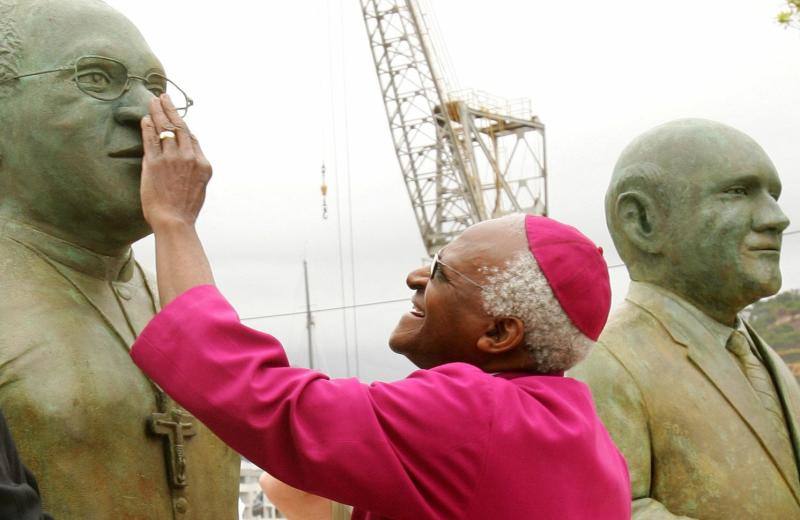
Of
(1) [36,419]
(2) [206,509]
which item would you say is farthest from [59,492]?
(2) [206,509]

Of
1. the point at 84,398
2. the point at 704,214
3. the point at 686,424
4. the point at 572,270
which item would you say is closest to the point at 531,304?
the point at 572,270

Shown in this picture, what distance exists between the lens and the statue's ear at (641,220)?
14.0 feet

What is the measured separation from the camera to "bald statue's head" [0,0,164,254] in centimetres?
277

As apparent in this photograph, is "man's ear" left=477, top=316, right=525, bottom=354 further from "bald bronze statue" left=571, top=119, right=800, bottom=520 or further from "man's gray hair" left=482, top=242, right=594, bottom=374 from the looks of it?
"bald bronze statue" left=571, top=119, right=800, bottom=520

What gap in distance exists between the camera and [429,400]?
2377 millimetres

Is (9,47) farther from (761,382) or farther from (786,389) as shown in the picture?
(786,389)

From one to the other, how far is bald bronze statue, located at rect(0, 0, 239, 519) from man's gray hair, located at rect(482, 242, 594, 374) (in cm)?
84

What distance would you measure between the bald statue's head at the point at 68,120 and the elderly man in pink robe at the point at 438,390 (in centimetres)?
19

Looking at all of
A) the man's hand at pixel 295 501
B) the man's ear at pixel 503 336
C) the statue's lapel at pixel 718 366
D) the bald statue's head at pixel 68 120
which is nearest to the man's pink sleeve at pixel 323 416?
the man's ear at pixel 503 336

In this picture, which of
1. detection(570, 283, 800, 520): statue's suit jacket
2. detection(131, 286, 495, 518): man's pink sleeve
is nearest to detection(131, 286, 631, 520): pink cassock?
detection(131, 286, 495, 518): man's pink sleeve

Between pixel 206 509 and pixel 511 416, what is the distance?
91 centimetres

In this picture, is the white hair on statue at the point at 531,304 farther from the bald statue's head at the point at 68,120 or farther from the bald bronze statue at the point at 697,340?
the bald bronze statue at the point at 697,340

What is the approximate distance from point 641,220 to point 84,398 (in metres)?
2.35

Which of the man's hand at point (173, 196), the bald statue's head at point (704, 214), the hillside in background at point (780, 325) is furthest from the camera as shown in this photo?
the hillside in background at point (780, 325)
